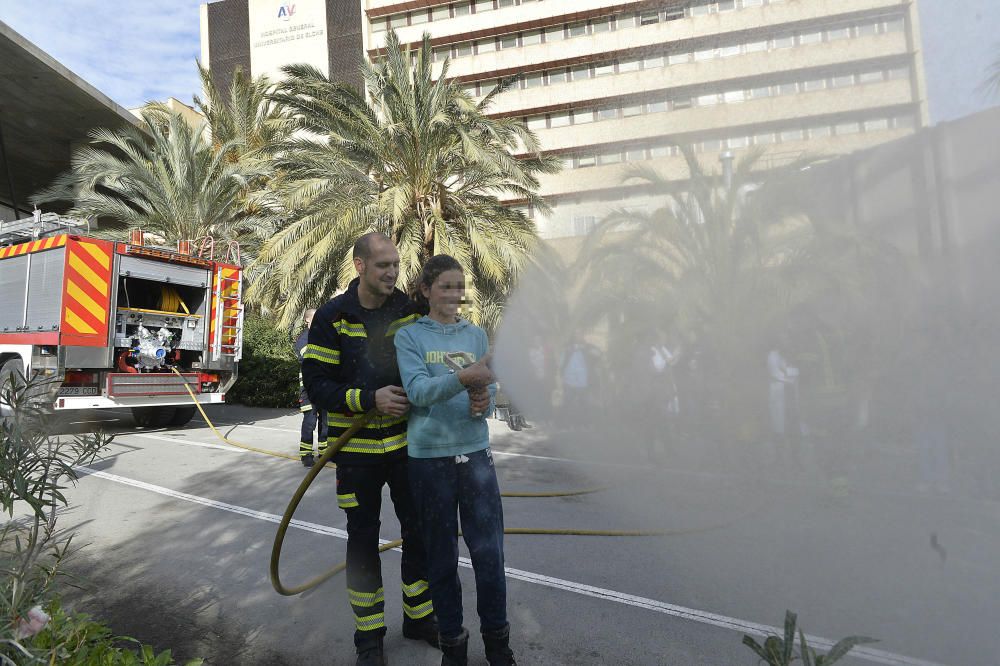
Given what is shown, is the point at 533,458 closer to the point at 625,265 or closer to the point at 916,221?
the point at 625,265

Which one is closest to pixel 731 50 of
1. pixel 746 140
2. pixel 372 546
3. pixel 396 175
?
pixel 746 140

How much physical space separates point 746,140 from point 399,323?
1645 millimetres

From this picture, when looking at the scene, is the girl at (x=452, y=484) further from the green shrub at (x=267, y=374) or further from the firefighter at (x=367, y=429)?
the green shrub at (x=267, y=374)

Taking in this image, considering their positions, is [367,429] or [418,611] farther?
[418,611]

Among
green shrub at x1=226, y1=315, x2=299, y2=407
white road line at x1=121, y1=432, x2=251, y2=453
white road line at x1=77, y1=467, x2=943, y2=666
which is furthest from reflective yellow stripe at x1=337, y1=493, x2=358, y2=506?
green shrub at x1=226, y1=315, x2=299, y2=407

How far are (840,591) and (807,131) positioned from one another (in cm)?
184

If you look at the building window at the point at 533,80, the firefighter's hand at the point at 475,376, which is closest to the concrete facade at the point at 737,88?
the firefighter's hand at the point at 475,376

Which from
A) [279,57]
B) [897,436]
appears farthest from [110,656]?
[279,57]

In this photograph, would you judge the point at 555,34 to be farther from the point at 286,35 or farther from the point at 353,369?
the point at 353,369

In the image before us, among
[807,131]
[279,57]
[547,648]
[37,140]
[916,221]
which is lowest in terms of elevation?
[547,648]

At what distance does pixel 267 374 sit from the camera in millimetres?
13812

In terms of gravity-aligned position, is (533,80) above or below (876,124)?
above

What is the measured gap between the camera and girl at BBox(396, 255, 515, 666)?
2.22 meters

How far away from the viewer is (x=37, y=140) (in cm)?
1852
